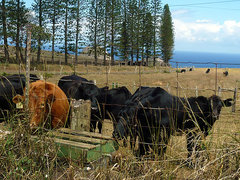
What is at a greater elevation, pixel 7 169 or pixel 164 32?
pixel 164 32

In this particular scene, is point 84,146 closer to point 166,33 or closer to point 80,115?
point 80,115

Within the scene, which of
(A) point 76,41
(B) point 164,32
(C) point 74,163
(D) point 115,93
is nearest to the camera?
(C) point 74,163

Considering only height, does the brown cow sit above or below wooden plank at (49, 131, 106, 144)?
above

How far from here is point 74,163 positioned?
374 cm

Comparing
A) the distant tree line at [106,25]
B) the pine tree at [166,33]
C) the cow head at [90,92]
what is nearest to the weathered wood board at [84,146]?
the cow head at [90,92]

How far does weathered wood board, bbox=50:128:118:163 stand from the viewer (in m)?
3.71

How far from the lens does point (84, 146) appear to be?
3.78 m

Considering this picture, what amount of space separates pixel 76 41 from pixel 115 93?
4203 centimetres

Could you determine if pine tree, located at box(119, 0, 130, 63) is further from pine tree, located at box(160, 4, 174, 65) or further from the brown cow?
the brown cow

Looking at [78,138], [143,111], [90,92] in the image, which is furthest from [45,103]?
[90,92]

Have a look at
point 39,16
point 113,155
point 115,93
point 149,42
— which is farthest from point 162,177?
point 149,42

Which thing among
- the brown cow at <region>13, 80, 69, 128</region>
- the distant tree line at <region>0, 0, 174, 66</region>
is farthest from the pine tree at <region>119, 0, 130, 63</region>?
the brown cow at <region>13, 80, 69, 128</region>

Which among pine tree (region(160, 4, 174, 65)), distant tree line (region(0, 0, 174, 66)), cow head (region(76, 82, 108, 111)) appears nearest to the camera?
cow head (region(76, 82, 108, 111))

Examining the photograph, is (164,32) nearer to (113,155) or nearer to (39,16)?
(39,16)
